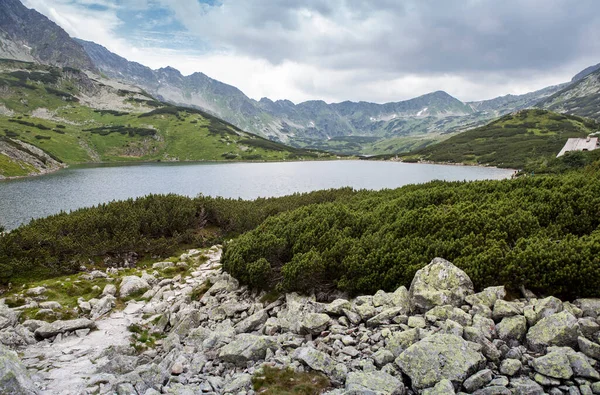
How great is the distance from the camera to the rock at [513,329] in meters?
7.12

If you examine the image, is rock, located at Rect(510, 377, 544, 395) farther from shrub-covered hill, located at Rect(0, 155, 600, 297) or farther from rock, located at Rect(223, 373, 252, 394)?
rock, located at Rect(223, 373, 252, 394)

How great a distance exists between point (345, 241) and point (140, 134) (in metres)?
204

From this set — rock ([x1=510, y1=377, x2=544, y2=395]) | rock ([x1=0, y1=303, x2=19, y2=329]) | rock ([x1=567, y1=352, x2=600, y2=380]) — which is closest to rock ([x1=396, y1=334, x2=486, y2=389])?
rock ([x1=510, y1=377, x2=544, y2=395])

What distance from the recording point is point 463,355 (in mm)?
6430

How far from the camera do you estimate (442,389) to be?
230 inches

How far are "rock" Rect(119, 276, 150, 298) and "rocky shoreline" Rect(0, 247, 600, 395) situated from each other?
2.52 m

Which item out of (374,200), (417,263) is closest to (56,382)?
(417,263)

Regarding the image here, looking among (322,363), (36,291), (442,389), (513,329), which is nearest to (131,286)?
(36,291)

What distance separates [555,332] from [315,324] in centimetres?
536

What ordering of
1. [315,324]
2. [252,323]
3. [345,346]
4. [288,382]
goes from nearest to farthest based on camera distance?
[288,382]
[345,346]
[315,324]
[252,323]

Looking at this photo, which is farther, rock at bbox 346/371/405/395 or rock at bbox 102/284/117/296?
rock at bbox 102/284/117/296

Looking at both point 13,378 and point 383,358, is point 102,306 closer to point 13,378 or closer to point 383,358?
point 13,378

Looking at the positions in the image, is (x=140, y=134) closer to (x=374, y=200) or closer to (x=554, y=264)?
(x=374, y=200)

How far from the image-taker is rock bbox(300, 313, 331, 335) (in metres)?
8.62
